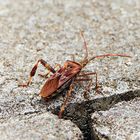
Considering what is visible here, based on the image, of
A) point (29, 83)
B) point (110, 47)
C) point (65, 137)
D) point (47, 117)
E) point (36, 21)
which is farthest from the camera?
point (36, 21)

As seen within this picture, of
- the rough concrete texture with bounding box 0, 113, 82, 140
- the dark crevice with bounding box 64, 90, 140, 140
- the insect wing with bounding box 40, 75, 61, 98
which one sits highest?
the insect wing with bounding box 40, 75, 61, 98

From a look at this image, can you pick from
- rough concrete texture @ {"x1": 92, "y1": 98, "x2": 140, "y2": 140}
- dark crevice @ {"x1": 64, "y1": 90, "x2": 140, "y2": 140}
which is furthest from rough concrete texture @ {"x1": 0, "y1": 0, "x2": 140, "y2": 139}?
rough concrete texture @ {"x1": 92, "y1": 98, "x2": 140, "y2": 140}

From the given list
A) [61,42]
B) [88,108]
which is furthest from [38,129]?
[61,42]

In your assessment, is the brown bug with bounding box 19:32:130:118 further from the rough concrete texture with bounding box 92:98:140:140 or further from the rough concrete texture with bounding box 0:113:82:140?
the rough concrete texture with bounding box 92:98:140:140

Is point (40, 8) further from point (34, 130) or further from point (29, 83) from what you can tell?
point (34, 130)

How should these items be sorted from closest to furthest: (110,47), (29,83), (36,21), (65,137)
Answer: (65,137)
(29,83)
(110,47)
(36,21)

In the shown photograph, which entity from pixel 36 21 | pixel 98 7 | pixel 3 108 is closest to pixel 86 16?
pixel 98 7
